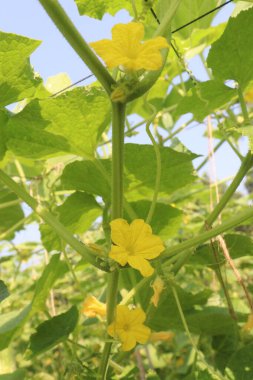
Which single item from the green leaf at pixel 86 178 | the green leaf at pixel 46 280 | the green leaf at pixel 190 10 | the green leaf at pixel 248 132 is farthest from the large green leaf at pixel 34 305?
the green leaf at pixel 190 10

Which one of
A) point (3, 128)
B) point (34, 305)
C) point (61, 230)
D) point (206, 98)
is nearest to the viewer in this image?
point (61, 230)

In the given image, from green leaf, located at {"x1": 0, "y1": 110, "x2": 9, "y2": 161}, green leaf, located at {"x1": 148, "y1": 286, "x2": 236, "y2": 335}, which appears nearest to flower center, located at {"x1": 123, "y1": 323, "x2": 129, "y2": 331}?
green leaf, located at {"x1": 148, "y1": 286, "x2": 236, "y2": 335}

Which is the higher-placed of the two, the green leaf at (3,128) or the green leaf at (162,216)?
the green leaf at (3,128)

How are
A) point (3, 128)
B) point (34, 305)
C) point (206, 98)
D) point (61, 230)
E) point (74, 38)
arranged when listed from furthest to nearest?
point (34, 305), point (206, 98), point (3, 128), point (61, 230), point (74, 38)

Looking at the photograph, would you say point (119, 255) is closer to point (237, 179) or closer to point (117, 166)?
point (117, 166)

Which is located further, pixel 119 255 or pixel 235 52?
pixel 235 52

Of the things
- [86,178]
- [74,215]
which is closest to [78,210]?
[74,215]

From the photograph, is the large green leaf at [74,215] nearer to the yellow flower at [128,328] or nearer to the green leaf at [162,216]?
the green leaf at [162,216]
